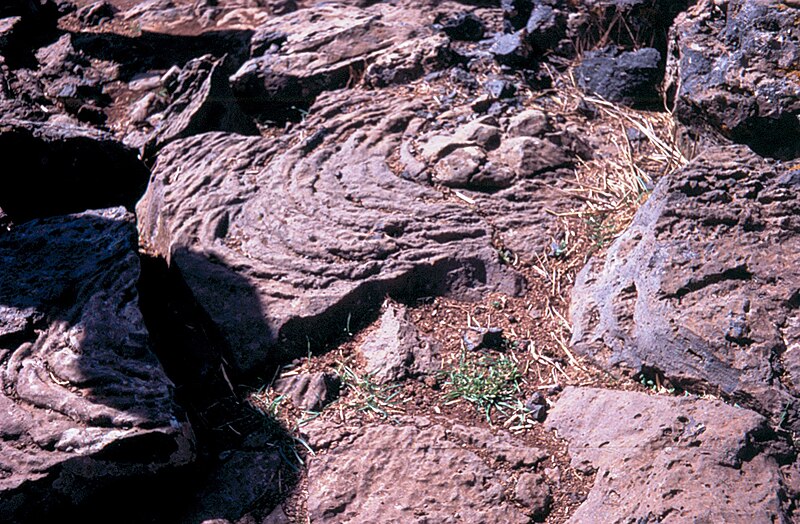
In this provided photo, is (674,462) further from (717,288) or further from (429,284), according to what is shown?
(429,284)

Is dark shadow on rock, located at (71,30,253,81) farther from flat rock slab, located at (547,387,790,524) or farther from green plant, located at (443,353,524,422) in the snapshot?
flat rock slab, located at (547,387,790,524)

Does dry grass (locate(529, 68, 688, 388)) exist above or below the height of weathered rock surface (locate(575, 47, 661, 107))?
below

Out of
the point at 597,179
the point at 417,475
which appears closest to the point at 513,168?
the point at 597,179

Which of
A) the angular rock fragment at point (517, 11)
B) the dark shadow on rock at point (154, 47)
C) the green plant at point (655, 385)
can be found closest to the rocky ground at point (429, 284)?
the green plant at point (655, 385)

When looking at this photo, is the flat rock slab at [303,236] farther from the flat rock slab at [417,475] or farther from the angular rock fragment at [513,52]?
the angular rock fragment at [513,52]

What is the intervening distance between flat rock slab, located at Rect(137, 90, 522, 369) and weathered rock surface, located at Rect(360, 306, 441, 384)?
152mm

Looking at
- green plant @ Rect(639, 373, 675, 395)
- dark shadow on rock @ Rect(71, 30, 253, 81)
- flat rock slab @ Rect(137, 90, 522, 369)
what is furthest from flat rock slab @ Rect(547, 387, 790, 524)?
dark shadow on rock @ Rect(71, 30, 253, 81)

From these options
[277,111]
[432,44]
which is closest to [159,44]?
[277,111]

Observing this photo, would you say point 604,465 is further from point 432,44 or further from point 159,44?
point 159,44

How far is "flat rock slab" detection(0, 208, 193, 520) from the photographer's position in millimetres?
2268

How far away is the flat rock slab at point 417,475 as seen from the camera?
7.83ft

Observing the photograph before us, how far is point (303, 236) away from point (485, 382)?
111 cm

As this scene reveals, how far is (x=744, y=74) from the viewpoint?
3.09 metres

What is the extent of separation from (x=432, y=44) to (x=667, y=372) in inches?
108
